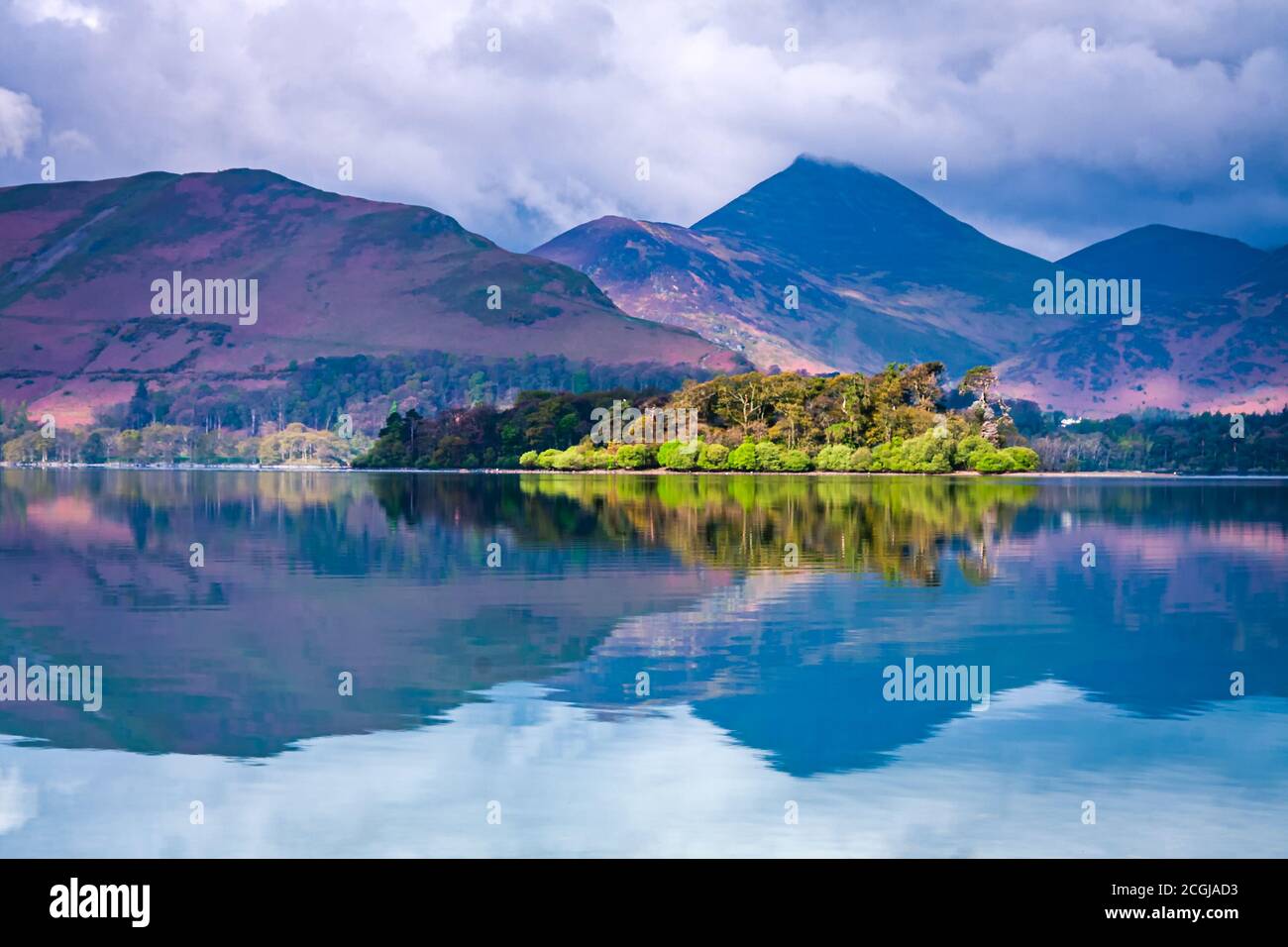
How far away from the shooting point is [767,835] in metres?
11.6

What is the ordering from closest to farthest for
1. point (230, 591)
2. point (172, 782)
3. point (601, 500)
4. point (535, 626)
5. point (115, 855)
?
point (115, 855) → point (172, 782) → point (535, 626) → point (230, 591) → point (601, 500)

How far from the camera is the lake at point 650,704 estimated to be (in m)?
11.9

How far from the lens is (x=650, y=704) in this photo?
16344 millimetres

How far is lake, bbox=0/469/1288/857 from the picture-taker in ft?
39.0

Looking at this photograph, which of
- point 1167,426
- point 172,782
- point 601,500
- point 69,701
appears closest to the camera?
point 172,782
